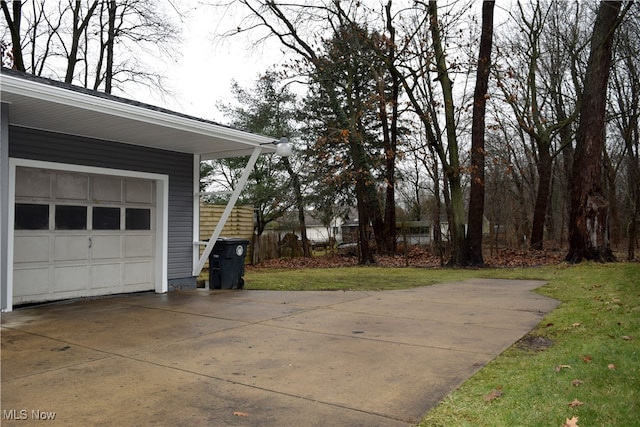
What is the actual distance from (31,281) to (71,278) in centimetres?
67

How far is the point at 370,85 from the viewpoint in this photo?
2103 centimetres

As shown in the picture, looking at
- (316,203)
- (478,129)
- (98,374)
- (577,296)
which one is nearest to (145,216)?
(98,374)

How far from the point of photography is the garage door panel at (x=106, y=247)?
29.1 ft

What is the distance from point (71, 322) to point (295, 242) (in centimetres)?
1452

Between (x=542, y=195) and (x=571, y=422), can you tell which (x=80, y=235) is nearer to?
(x=571, y=422)

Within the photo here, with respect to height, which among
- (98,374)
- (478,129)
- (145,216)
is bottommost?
(98,374)

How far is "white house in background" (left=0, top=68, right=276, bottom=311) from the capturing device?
669 centimetres

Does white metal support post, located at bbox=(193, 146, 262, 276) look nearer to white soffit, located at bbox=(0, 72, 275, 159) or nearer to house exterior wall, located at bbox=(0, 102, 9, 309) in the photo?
white soffit, located at bbox=(0, 72, 275, 159)

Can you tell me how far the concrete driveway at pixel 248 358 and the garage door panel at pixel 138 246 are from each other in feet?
4.41

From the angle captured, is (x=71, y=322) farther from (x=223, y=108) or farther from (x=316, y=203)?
(x=223, y=108)

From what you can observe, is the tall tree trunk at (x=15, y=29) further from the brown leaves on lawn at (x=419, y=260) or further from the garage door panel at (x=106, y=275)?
the garage door panel at (x=106, y=275)

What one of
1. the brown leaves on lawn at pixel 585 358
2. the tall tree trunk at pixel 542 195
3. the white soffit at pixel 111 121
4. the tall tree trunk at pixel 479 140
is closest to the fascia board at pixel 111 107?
the white soffit at pixel 111 121

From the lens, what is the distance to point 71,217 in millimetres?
8555

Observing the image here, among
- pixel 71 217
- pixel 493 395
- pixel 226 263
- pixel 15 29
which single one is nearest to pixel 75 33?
pixel 15 29
